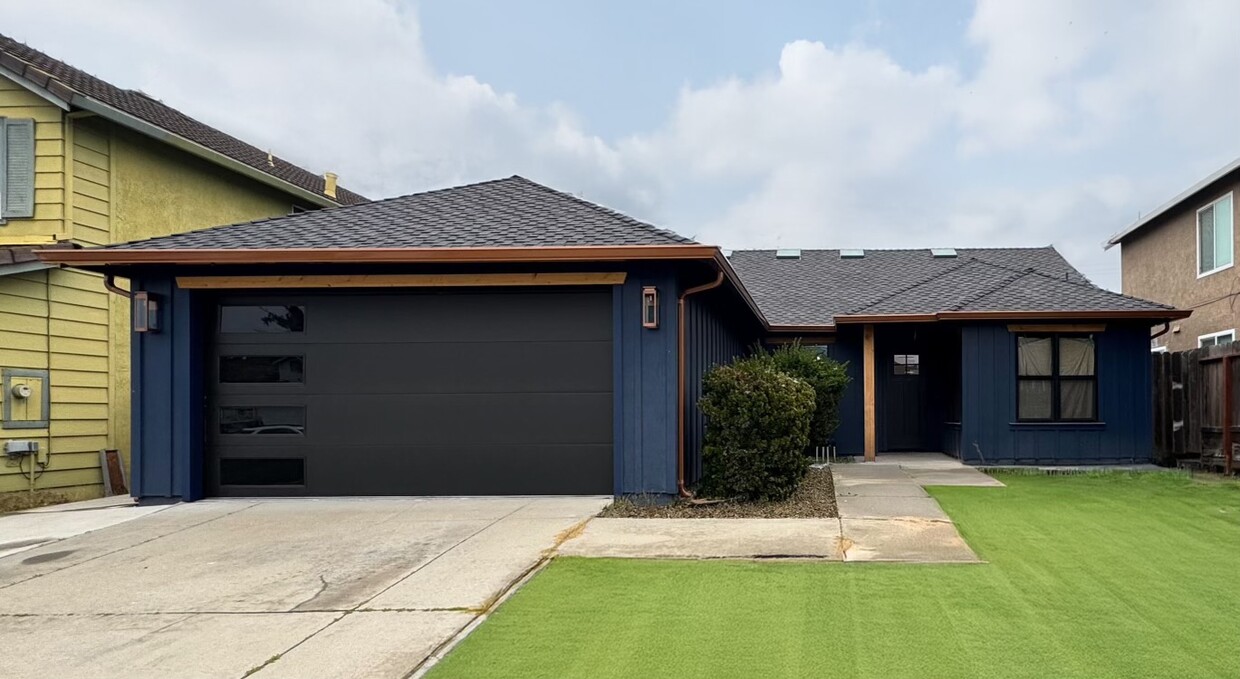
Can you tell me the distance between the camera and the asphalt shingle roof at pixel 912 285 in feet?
46.8

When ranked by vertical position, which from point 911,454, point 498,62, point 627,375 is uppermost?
point 498,62

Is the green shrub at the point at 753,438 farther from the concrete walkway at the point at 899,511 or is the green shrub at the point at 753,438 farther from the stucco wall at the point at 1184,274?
the stucco wall at the point at 1184,274

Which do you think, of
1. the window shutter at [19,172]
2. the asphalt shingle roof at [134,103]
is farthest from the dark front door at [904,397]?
the window shutter at [19,172]

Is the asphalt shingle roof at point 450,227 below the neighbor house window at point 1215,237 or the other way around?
below

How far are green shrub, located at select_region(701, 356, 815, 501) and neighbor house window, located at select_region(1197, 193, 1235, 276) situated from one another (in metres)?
10.8

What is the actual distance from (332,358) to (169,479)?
2.13 m

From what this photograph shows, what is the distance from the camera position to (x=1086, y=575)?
6.17 metres

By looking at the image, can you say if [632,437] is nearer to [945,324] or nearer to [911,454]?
[945,324]

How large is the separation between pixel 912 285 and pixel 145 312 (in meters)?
13.2

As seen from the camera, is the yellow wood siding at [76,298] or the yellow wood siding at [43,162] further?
the yellow wood siding at [43,162]

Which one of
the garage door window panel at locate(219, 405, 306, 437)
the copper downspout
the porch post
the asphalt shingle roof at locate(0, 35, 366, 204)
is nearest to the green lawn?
the copper downspout

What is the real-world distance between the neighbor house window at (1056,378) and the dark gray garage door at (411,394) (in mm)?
7636

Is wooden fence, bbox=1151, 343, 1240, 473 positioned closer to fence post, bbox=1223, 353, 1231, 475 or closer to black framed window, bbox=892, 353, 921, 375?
fence post, bbox=1223, 353, 1231, 475

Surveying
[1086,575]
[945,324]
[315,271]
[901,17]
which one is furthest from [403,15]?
[1086,575]
